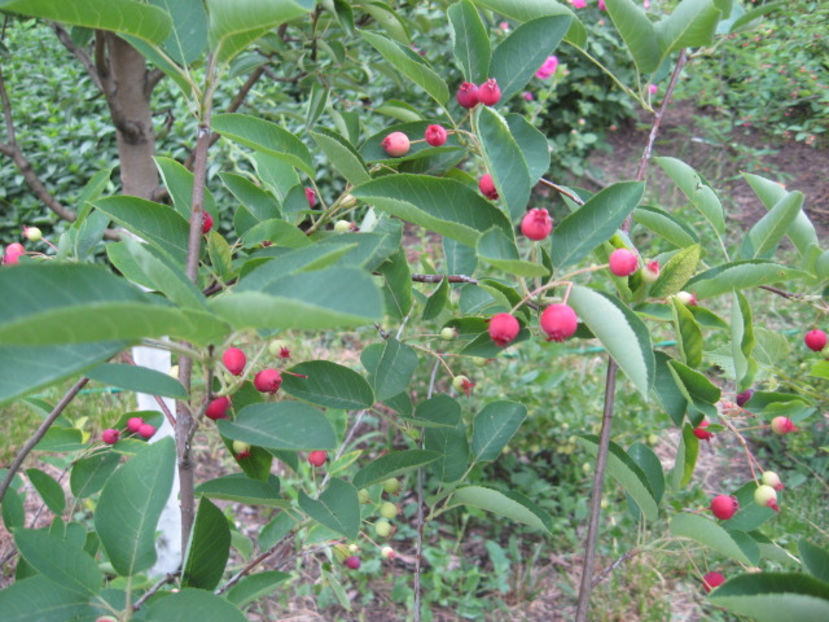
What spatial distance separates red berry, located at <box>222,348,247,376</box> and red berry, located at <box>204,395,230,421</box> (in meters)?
0.03

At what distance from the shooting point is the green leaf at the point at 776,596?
0.48 metres

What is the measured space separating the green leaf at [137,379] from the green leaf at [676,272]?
471 mm

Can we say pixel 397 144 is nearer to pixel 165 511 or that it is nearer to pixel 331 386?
pixel 331 386

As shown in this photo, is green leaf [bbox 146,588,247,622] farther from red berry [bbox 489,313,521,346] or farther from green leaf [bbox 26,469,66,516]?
green leaf [bbox 26,469,66,516]

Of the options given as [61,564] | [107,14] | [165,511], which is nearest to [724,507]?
[61,564]

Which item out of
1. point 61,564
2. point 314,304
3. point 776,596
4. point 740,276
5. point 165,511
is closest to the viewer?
point 314,304

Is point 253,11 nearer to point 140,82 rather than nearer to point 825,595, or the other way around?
point 825,595

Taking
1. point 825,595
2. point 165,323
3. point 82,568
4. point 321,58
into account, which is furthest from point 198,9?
point 321,58

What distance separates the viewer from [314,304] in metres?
0.37

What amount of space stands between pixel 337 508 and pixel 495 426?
0.25 m

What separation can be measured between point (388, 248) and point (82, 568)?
1.35 ft

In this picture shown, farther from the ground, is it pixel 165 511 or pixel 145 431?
pixel 145 431

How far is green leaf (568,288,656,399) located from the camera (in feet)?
1.75

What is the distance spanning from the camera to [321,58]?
158 cm
